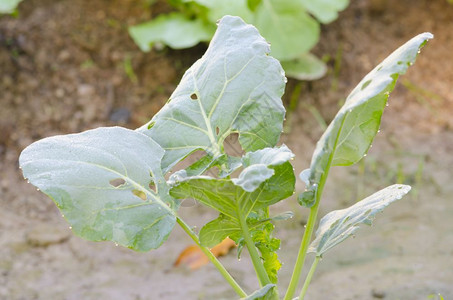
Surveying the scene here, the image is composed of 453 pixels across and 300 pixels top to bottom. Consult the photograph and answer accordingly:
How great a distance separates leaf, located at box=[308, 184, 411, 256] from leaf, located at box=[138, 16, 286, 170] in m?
0.21

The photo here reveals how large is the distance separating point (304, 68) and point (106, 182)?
7.04 ft

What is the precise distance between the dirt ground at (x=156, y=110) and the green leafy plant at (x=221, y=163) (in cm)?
82

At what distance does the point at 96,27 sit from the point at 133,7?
23 centimetres

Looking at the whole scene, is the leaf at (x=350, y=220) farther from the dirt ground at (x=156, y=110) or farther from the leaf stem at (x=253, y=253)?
the dirt ground at (x=156, y=110)

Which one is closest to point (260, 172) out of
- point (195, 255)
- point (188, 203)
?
point (195, 255)

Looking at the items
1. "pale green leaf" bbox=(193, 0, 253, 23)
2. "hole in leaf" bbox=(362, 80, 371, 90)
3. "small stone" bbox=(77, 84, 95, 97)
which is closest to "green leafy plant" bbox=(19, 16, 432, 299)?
"hole in leaf" bbox=(362, 80, 371, 90)

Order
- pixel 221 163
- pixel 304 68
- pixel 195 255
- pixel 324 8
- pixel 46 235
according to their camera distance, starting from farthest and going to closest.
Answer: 1. pixel 304 68
2. pixel 324 8
3. pixel 46 235
4. pixel 195 255
5. pixel 221 163

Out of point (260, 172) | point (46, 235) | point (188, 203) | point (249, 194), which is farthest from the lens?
point (188, 203)

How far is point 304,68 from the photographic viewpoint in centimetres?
319

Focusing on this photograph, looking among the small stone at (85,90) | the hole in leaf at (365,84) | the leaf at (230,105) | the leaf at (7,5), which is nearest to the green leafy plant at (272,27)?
the small stone at (85,90)

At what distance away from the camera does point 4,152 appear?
119 inches

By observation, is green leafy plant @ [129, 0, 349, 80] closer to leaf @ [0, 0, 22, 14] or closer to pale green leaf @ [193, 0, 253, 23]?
pale green leaf @ [193, 0, 253, 23]

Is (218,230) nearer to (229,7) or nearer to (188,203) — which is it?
(188,203)

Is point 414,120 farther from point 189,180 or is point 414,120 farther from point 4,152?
point 189,180
